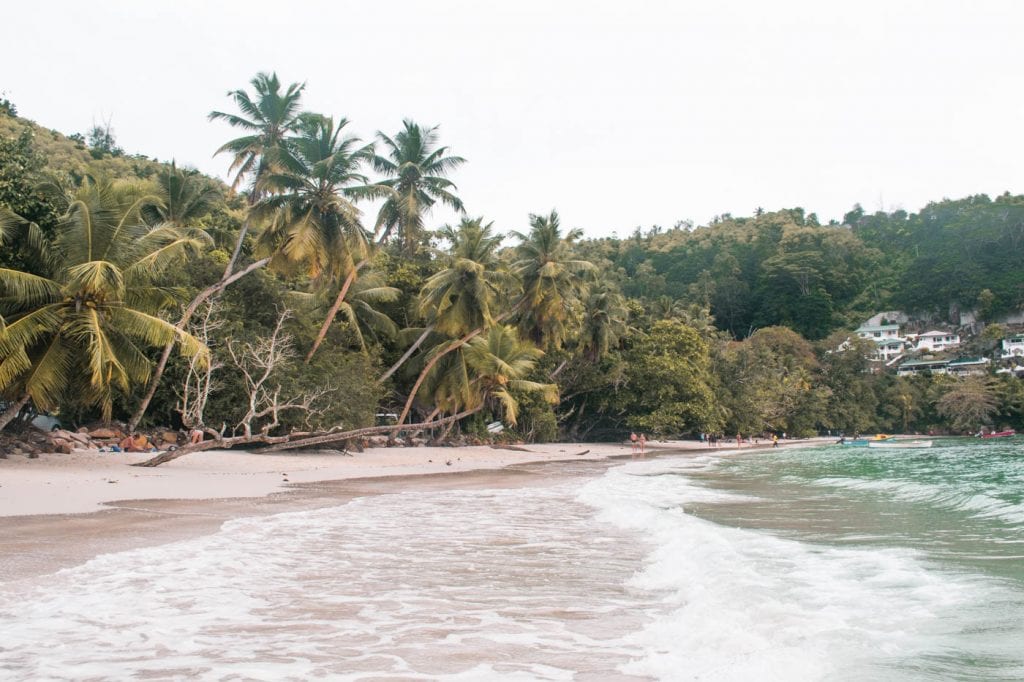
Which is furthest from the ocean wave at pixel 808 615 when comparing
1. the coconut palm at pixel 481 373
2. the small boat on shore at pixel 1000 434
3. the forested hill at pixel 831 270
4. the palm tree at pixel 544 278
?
the forested hill at pixel 831 270

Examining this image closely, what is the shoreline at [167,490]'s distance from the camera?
7.12 m

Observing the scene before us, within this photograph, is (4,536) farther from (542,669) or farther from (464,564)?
(542,669)

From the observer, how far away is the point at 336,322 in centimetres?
2870

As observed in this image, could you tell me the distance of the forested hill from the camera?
8581cm

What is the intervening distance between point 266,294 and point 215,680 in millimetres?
23416

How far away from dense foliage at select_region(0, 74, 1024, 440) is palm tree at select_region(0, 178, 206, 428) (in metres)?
0.05

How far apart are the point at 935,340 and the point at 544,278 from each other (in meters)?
77.4

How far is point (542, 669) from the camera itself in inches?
144

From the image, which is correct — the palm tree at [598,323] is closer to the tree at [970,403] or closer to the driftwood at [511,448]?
the driftwood at [511,448]

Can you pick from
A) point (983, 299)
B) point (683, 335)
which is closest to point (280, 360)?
point (683, 335)

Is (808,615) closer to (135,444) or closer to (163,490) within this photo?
(163,490)

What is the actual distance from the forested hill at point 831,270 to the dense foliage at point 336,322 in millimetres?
15843

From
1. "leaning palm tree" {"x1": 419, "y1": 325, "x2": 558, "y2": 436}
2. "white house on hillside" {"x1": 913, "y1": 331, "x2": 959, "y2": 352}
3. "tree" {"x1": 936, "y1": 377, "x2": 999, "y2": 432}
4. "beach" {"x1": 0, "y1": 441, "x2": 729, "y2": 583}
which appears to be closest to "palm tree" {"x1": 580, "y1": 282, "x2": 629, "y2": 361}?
"leaning palm tree" {"x1": 419, "y1": 325, "x2": 558, "y2": 436}

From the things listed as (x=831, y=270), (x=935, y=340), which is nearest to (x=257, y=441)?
(x=831, y=270)
